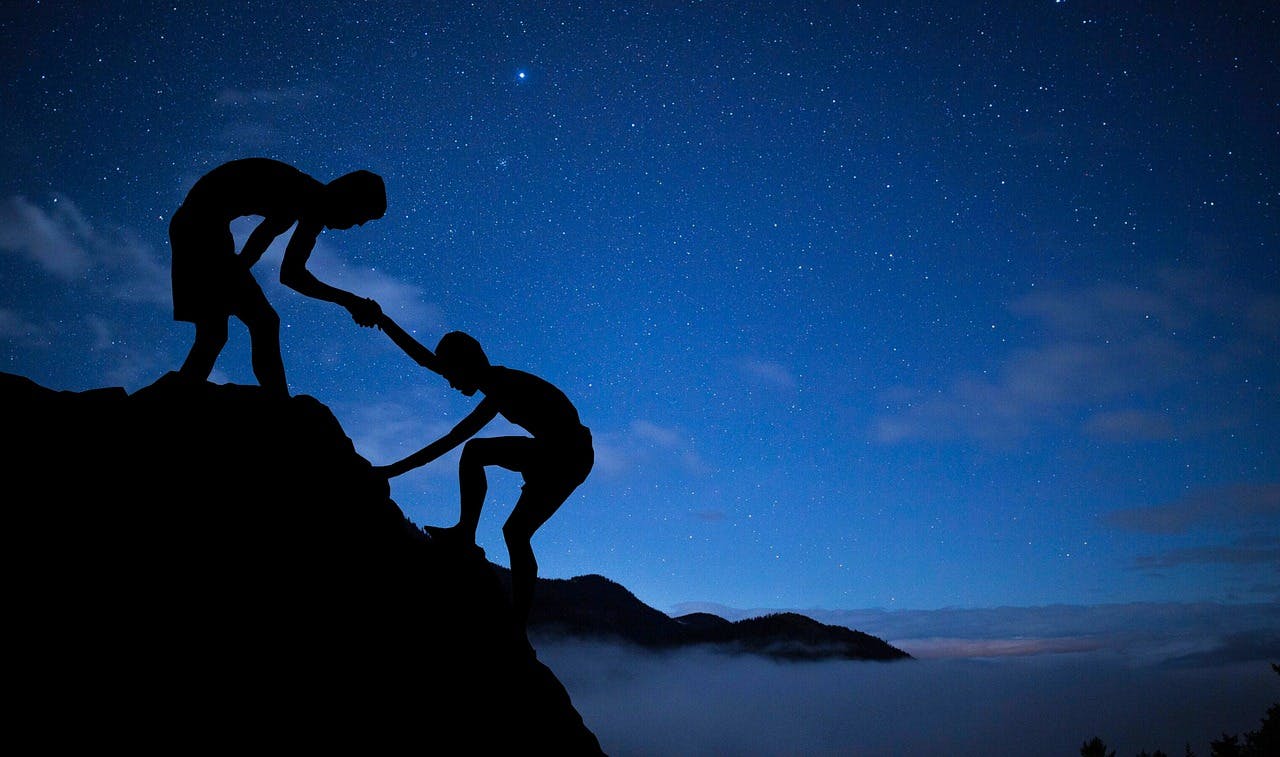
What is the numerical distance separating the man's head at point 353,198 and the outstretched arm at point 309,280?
0.19 metres

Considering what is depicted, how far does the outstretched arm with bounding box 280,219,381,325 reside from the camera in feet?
16.8

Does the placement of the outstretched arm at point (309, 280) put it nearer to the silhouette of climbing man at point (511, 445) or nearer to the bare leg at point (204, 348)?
the silhouette of climbing man at point (511, 445)

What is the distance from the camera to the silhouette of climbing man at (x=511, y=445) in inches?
215

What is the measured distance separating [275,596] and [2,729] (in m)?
1.16

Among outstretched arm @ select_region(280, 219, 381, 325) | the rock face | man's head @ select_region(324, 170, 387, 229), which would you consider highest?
man's head @ select_region(324, 170, 387, 229)

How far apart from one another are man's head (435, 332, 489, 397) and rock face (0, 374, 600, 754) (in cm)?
106

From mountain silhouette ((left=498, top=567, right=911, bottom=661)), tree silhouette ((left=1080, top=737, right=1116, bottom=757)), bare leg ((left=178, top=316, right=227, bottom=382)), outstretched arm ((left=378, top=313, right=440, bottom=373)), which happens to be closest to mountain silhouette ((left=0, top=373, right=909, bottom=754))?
bare leg ((left=178, top=316, right=227, bottom=382))

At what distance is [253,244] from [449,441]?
2.29 meters

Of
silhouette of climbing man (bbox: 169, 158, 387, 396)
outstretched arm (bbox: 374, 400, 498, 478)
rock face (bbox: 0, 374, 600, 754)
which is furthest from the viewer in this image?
outstretched arm (bbox: 374, 400, 498, 478)

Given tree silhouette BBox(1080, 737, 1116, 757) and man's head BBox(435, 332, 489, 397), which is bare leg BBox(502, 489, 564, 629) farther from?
tree silhouette BBox(1080, 737, 1116, 757)

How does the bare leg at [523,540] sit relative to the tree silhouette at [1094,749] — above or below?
above

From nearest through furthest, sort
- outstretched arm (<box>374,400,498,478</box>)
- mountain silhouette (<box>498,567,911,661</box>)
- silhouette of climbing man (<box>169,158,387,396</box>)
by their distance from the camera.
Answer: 1. silhouette of climbing man (<box>169,158,387,396</box>)
2. outstretched arm (<box>374,400,498,478</box>)
3. mountain silhouette (<box>498,567,911,661</box>)

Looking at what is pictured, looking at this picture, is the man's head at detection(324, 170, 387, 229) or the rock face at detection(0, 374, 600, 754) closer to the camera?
the rock face at detection(0, 374, 600, 754)

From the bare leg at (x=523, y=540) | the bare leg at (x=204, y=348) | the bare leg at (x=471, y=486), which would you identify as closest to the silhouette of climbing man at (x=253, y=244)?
the bare leg at (x=204, y=348)
